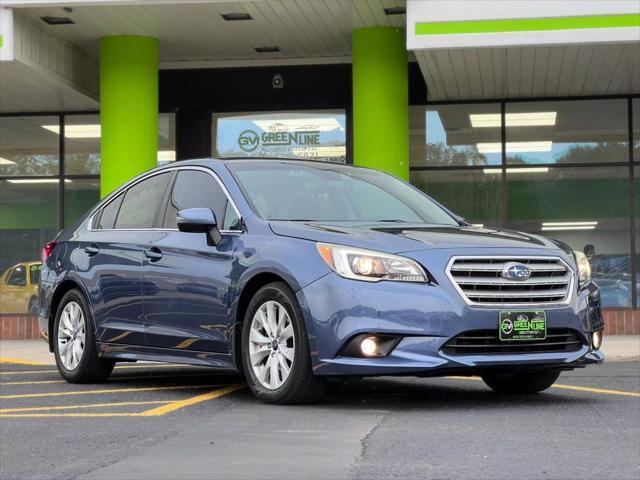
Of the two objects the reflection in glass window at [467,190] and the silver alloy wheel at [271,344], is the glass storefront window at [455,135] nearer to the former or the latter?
the reflection in glass window at [467,190]

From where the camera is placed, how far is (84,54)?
1898 centimetres

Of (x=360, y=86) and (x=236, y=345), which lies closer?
(x=236, y=345)

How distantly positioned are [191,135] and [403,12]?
4.89 metres

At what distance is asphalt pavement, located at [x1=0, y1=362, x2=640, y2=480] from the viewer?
5289mm

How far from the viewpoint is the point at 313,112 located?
19766mm

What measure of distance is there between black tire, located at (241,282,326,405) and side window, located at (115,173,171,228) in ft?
5.86

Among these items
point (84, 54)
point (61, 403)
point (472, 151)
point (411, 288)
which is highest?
point (84, 54)

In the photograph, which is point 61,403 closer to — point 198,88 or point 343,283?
point 343,283

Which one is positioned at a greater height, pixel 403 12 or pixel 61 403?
pixel 403 12

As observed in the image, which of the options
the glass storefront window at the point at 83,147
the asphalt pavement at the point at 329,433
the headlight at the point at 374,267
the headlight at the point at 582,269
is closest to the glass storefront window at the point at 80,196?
the glass storefront window at the point at 83,147

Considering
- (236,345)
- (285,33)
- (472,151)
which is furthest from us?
(472,151)

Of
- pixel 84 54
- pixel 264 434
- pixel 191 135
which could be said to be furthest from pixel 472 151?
pixel 264 434

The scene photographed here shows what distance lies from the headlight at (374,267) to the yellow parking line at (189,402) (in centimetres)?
136

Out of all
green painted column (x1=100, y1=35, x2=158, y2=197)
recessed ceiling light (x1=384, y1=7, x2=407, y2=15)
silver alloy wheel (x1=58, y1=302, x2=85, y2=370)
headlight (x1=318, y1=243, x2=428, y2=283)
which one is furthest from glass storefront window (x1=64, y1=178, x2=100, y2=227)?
headlight (x1=318, y1=243, x2=428, y2=283)
